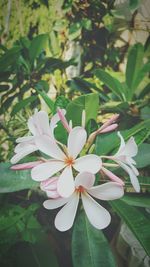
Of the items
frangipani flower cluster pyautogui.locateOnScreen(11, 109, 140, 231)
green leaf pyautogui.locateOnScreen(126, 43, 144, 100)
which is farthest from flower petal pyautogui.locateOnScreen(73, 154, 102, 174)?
green leaf pyautogui.locateOnScreen(126, 43, 144, 100)

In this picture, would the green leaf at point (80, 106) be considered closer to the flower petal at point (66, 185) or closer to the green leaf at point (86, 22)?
the flower petal at point (66, 185)

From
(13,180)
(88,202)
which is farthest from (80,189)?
(13,180)

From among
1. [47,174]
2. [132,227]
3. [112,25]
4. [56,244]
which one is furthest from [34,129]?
[112,25]

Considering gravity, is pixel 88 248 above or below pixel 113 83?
below

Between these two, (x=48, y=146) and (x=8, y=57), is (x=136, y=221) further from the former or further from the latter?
(x=8, y=57)

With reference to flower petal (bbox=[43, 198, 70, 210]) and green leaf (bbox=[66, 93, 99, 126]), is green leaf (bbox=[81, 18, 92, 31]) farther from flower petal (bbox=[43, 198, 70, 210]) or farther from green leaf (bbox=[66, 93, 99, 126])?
flower petal (bbox=[43, 198, 70, 210])

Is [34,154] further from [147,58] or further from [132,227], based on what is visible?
[147,58]
